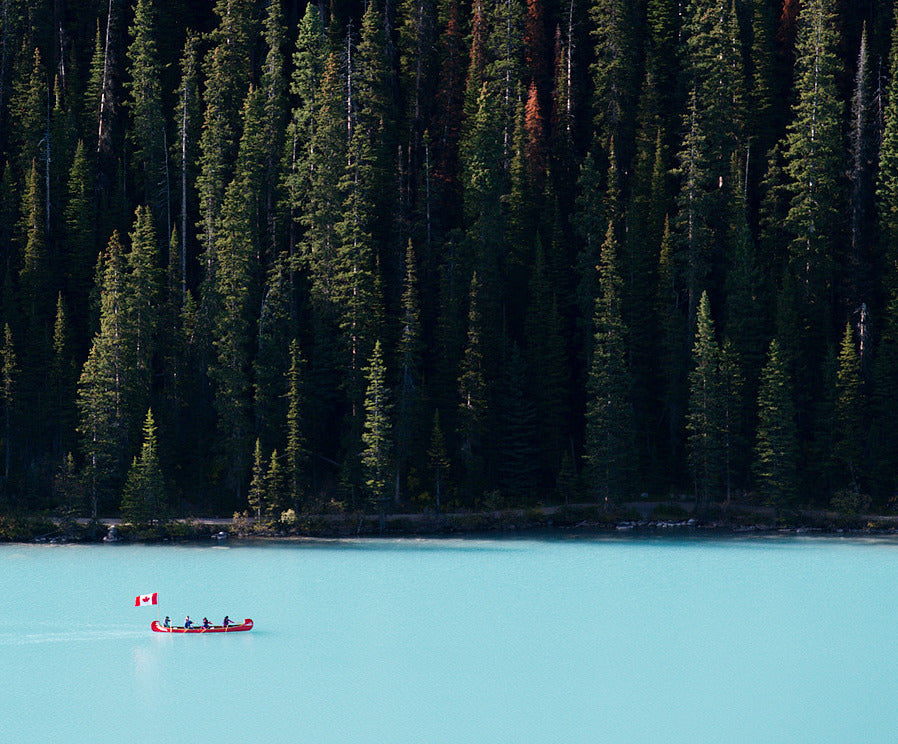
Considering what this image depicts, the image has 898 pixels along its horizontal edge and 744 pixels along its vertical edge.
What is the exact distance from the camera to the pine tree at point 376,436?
73.0 metres

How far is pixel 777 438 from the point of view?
73812 millimetres

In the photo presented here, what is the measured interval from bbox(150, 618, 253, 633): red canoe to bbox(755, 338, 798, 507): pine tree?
113 ft

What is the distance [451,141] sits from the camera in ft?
302

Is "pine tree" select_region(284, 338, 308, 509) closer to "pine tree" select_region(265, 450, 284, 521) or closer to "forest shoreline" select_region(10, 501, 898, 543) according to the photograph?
"pine tree" select_region(265, 450, 284, 521)

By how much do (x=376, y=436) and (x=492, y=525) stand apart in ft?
27.3

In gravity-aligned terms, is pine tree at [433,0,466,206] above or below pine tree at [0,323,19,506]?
above

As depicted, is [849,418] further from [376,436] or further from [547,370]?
[376,436]

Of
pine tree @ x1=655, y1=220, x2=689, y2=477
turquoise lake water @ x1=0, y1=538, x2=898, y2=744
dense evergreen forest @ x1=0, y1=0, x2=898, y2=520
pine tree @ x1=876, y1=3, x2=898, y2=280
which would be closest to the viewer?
turquoise lake water @ x1=0, y1=538, x2=898, y2=744

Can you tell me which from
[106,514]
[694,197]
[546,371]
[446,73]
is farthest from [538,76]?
[106,514]

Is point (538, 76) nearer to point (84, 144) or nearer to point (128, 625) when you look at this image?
point (84, 144)

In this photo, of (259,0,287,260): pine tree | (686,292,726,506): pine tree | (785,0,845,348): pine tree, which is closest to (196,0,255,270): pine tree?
(259,0,287,260): pine tree

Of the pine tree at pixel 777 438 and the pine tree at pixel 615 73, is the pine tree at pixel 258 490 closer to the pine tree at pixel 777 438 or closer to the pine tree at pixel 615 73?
the pine tree at pixel 777 438

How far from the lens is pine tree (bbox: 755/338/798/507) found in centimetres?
7325

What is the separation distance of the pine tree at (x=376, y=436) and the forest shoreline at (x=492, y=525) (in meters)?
1.82
